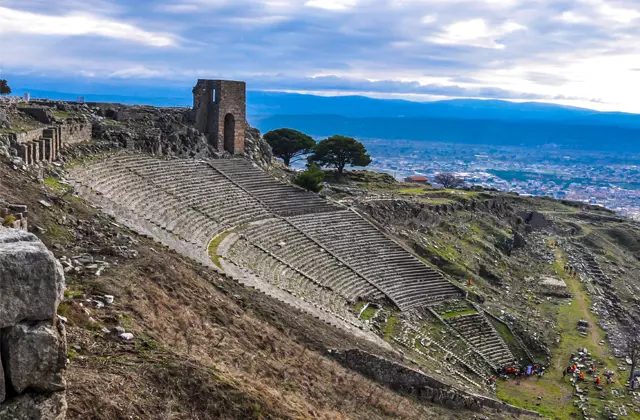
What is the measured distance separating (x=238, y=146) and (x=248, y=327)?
25.9 m

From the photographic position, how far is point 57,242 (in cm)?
1395

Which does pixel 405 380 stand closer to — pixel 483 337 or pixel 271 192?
pixel 483 337

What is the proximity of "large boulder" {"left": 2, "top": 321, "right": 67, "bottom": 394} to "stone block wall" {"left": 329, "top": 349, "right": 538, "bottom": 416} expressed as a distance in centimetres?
1073

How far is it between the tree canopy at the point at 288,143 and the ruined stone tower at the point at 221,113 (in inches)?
623

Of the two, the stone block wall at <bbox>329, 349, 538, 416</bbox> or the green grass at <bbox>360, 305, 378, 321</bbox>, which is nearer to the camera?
the stone block wall at <bbox>329, 349, 538, 416</bbox>

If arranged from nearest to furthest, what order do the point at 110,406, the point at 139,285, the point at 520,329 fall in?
the point at 110,406 < the point at 139,285 < the point at 520,329

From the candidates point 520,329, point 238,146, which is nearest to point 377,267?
point 520,329

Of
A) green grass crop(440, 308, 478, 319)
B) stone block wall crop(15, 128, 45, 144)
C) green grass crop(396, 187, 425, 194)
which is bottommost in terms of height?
green grass crop(440, 308, 478, 319)

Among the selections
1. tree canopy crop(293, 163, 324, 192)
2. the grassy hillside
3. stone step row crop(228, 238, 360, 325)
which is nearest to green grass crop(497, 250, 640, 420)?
the grassy hillside

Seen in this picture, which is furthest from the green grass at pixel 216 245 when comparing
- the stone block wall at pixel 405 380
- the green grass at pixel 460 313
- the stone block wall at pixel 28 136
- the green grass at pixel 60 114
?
the green grass at pixel 60 114

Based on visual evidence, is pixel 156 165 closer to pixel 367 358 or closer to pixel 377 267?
pixel 377 267

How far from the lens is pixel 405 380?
1697cm

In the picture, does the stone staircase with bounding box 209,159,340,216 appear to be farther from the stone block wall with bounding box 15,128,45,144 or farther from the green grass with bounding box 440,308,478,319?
the stone block wall with bounding box 15,128,45,144

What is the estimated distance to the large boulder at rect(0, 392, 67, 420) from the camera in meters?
5.81
